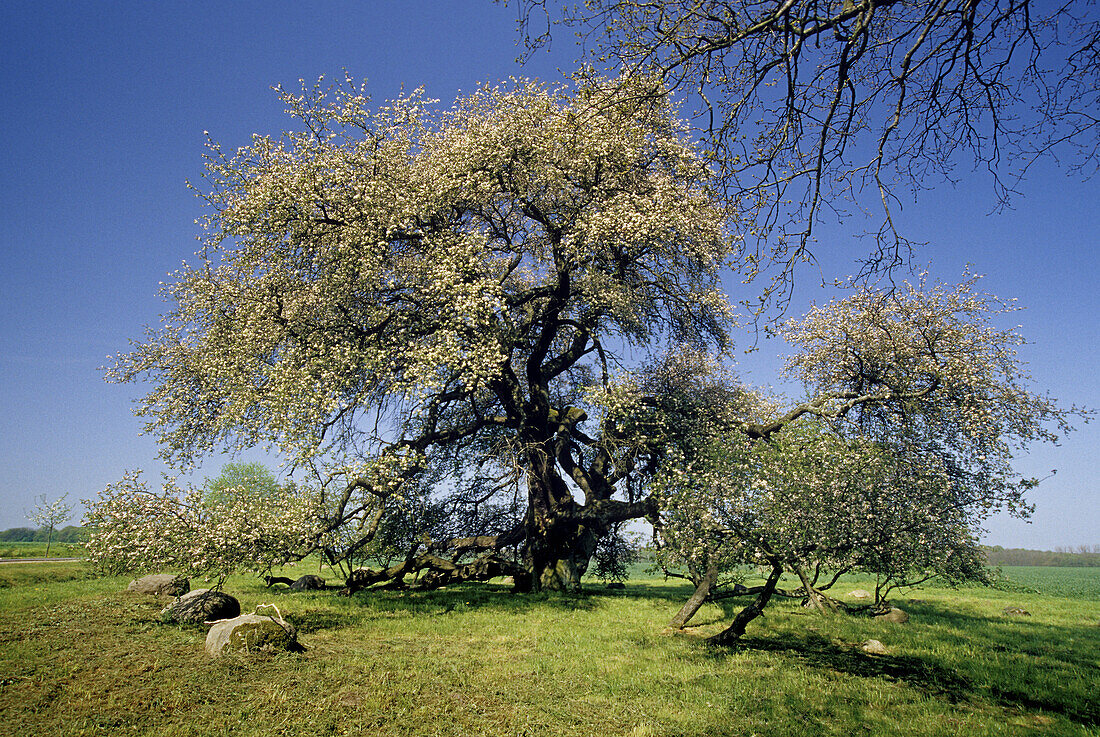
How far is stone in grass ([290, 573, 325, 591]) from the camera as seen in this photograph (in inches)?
957

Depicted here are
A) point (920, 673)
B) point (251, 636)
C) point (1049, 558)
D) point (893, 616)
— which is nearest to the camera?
point (251, 636)

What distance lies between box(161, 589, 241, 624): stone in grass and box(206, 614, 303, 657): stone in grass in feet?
9.51

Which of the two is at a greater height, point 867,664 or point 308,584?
point 867,664

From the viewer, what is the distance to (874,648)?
1359cm

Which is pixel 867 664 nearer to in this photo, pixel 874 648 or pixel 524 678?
pixel 874 648

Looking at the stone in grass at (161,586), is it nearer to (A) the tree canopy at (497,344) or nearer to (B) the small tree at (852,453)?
(A) the tree canopy at (497,344)

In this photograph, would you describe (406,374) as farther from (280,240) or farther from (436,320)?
(280,240)

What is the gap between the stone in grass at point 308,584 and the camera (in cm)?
2430

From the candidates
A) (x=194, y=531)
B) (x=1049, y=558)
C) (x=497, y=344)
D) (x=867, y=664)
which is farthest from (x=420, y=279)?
(x=1049, y=558)

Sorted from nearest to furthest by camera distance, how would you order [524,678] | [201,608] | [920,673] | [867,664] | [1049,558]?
[524,678]
[920,673]
[867,664]
[201,608]
[1049,558]

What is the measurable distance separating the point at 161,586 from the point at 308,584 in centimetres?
669

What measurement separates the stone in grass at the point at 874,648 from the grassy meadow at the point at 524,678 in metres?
0.26

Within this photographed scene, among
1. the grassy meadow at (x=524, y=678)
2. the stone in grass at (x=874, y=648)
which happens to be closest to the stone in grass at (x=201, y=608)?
the grassy meadow at (x=524, y=678)

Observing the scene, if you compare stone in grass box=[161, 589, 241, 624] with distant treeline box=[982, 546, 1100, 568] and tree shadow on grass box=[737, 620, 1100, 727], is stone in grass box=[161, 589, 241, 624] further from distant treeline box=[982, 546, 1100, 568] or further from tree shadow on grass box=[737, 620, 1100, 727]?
distant treeline box=[982, 546, 1100, 568]
